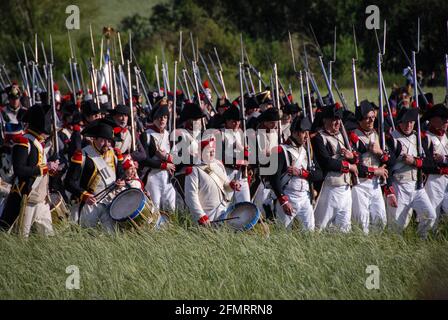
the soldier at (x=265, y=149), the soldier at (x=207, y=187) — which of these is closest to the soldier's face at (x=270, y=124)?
the soldier at (x=265, y=149)

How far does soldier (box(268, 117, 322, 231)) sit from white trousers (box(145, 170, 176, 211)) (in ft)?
5.73

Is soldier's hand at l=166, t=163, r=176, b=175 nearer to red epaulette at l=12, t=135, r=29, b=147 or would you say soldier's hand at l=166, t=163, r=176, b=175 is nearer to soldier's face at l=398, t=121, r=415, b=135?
red epaulette at l=12, t=135, r=29, b=147

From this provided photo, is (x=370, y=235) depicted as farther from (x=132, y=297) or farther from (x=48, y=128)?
(x=48, y=128)

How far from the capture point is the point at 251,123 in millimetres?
12422

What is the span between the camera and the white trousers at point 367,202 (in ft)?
33.0

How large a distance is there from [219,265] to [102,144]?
2202 millimetres

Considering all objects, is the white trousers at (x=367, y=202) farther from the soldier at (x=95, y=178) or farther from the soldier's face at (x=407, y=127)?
the soldier at (x=95, y=178)

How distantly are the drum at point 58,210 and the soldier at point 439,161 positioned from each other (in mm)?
4295

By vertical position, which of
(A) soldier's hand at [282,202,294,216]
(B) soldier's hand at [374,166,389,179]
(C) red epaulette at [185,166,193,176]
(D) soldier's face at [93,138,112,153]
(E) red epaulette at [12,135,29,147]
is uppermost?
(E) red epaulette at [12,135,29,147]

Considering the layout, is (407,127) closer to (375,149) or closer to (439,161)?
(439,161)

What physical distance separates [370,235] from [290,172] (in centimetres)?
123

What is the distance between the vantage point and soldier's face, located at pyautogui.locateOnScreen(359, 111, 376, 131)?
33.3 feet

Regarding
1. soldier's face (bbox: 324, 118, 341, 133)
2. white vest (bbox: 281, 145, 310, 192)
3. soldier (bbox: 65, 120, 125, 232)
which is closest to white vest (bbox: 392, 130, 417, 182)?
soldier's face (bbox: 324, 118, 341, 133)

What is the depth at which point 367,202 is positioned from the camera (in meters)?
10.1
